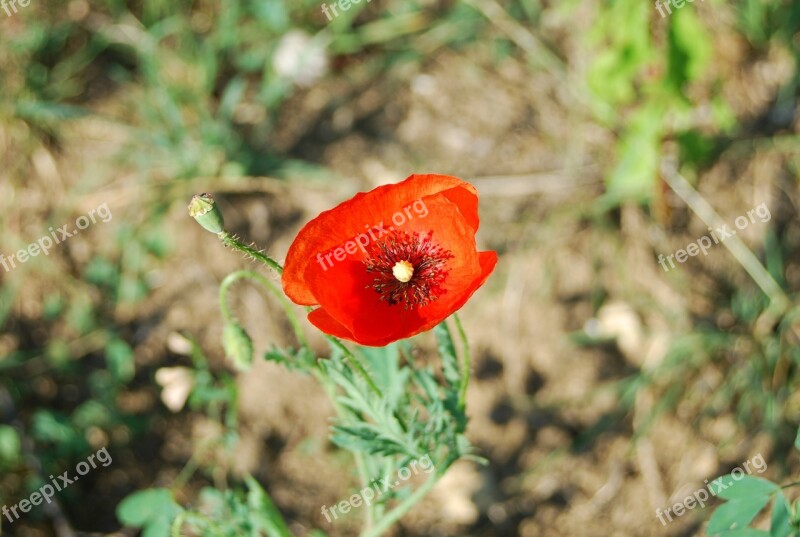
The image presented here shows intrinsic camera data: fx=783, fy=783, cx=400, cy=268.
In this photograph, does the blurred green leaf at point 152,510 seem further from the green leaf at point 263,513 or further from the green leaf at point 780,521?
the green leaf at point 780,521

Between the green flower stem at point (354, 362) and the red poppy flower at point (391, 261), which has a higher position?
the red poppy flower at point (391, 261)

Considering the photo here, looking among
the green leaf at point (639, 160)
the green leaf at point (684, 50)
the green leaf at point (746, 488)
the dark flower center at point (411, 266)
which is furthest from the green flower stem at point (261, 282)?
the green leaf at point (684, 50)

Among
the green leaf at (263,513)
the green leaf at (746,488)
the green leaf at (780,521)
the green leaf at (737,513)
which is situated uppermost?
the green leaf at (263,513)

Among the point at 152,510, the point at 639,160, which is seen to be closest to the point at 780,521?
the point at 639,160

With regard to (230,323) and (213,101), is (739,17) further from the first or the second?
(230,323)

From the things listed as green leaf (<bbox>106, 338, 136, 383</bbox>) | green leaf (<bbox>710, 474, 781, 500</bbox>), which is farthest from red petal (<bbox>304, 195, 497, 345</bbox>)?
green leaf (<bbox>106, 338, 136, 383</bbox>)

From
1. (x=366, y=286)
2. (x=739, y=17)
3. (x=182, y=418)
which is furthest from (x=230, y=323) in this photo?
(x=739, y=17)

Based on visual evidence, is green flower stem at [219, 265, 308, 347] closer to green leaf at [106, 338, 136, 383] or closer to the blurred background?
the blurred background

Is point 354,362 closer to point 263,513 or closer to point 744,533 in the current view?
point 263,513
